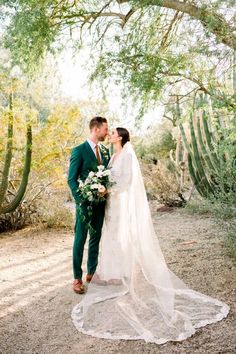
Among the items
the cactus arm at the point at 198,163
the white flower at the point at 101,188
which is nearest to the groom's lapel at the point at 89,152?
the white flower at the point at 101,188

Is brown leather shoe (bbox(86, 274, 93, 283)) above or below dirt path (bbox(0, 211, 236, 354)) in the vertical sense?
above

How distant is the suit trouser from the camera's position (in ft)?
15.3

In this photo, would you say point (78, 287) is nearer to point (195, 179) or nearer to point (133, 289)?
point (133, 289)

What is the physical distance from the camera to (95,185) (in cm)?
450

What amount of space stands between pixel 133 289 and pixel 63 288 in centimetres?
104

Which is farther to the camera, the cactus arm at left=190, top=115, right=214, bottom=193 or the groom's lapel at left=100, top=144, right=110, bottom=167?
the cactus arm at left=190, top=115, right=214, bottom=193

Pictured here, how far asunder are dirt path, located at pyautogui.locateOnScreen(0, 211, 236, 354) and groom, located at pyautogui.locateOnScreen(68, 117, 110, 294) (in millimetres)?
367

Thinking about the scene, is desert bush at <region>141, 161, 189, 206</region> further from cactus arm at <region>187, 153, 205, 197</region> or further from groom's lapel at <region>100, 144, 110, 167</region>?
groom's lapel at <region>100, 144, 110, 167</region>

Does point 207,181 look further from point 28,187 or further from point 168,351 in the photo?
point 168,351

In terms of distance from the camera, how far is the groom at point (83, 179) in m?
4.67

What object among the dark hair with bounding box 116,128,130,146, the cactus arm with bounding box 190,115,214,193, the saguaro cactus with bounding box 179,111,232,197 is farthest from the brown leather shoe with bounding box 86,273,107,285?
the cactus arm with bounding box 190,115,214,193

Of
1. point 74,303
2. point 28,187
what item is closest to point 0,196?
point 28,187

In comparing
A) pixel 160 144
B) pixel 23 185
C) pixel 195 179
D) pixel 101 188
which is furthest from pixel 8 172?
pixel 160 144

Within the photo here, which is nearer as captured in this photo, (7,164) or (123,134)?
(123,134)
